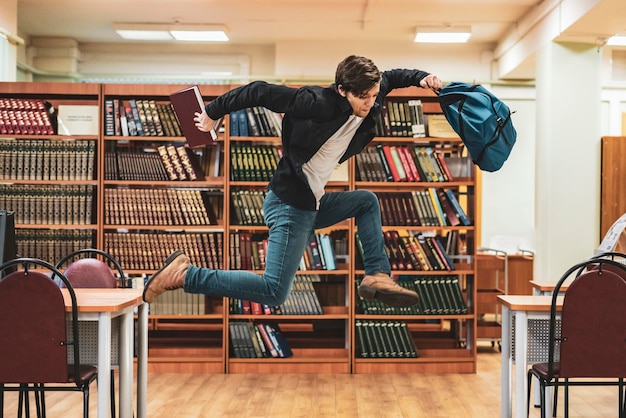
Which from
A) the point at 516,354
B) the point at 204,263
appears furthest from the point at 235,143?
the point at 516,354

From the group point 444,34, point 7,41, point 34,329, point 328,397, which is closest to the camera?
point 34,329

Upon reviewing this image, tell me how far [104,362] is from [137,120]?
9.88ft

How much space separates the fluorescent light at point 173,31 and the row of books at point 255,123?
3.07 metres

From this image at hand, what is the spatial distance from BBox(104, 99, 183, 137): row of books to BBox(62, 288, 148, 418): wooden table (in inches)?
89.0

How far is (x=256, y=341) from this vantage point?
6.40 metres

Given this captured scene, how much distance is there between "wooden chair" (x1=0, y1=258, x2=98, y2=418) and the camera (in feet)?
11.5

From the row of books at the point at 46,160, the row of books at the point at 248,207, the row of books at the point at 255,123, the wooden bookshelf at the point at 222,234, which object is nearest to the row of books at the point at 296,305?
the wooden bookshelf at the point at 222,234

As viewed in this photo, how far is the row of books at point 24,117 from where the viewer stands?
6.33 metres

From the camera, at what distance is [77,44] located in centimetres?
1013

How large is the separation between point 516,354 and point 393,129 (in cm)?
282

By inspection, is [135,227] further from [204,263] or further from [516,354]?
[516,354]

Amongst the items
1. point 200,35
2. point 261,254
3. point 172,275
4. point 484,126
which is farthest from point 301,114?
point 200,35

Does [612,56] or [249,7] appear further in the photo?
[612,56]

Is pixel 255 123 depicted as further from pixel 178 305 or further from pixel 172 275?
pixel 172 275
